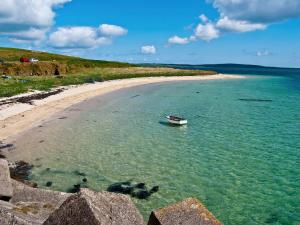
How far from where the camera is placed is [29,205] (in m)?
13.2

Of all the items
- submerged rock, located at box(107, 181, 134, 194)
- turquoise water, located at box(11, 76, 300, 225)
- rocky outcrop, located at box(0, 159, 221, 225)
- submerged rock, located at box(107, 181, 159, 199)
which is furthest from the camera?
submerged rock, located at box(107, 181, 134, 194)

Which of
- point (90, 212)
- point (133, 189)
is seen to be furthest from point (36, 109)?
point (90, 212)

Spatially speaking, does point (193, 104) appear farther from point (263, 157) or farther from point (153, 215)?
point (153, 215)

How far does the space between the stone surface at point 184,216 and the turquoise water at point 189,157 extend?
32.8 ft

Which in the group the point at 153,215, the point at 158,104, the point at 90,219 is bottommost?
the point at 158,104

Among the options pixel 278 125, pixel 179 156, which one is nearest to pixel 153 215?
pixel 179 156

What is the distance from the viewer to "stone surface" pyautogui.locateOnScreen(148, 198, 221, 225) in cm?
912

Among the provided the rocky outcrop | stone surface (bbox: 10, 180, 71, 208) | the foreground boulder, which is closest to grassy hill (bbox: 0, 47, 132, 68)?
stone surface (bbox: 10, 180, 71, 208)

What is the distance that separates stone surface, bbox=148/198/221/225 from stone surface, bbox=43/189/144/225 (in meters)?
0.62

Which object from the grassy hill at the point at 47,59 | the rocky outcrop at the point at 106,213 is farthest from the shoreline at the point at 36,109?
the grassy hill at the point at 47,59

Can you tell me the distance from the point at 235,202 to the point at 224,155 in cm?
1006

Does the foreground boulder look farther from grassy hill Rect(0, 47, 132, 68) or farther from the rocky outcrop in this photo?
grassy hill Rect(0, 47, 132, 68)

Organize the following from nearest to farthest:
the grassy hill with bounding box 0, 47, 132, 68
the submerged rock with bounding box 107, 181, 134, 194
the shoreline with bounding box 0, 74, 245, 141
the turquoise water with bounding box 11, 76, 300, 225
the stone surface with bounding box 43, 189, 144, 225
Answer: the stone surface with bounding box 43, 189, 144, 225 → the turquoise water with bounding box 11, 76, 300, 225 → the submerged rock with bounding box 107, 181, 134, 194 → the shoreline with bounding box 0, 74, 245, 141 → the grassy hill with bounding box 0, 47, 132, 68

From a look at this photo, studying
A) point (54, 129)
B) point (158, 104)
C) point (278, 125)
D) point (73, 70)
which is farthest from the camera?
point (73, 70)
